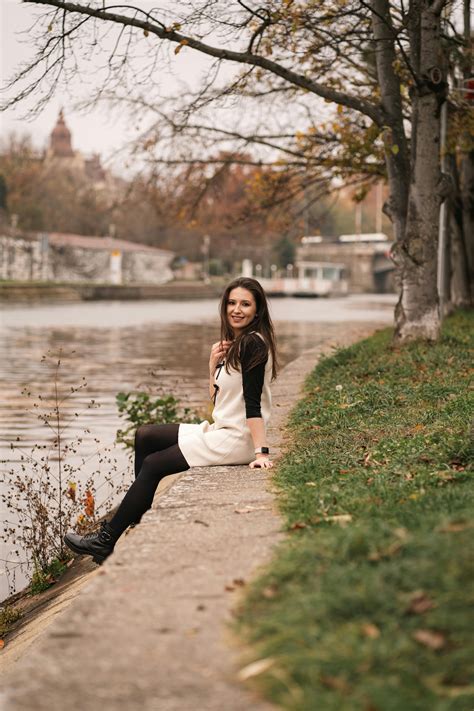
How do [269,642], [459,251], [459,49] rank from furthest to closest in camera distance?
[459,251] < [459,49] < [269,642]

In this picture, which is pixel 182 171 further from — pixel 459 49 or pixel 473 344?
pixel 473 344

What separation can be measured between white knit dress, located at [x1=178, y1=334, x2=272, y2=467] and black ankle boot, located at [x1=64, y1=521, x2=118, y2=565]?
2.06ft

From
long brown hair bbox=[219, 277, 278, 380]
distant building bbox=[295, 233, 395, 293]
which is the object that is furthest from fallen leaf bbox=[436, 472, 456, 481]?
distant building bbox=[295, 233, 395, 293]

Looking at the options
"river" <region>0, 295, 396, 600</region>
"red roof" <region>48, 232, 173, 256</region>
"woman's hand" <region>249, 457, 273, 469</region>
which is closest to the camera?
"woman's hand" <region>249, 457, 273, 469</region>

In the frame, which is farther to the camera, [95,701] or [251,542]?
[251,542]

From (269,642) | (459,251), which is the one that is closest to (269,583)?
(269,642)

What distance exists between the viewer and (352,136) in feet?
54.3

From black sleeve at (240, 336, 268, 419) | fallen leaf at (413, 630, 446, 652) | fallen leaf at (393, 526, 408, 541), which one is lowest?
fallen leaf at (413, 630, 446, 652)

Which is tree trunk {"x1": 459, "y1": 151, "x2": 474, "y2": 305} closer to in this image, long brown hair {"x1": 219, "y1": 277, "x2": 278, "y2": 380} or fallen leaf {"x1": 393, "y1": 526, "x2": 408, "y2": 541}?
long brown hair {"x1": 219, "y1": 277, "x2": 278, "y2": 380}

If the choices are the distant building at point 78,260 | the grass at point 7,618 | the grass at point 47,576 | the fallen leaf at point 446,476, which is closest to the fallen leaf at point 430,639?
the fallen leaf at point 446,476

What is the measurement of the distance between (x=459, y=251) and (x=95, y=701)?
21.8m

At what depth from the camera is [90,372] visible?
20.4m

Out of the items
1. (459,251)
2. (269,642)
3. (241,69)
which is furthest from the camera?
(459,251)

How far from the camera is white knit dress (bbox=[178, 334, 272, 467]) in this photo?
5949mm
